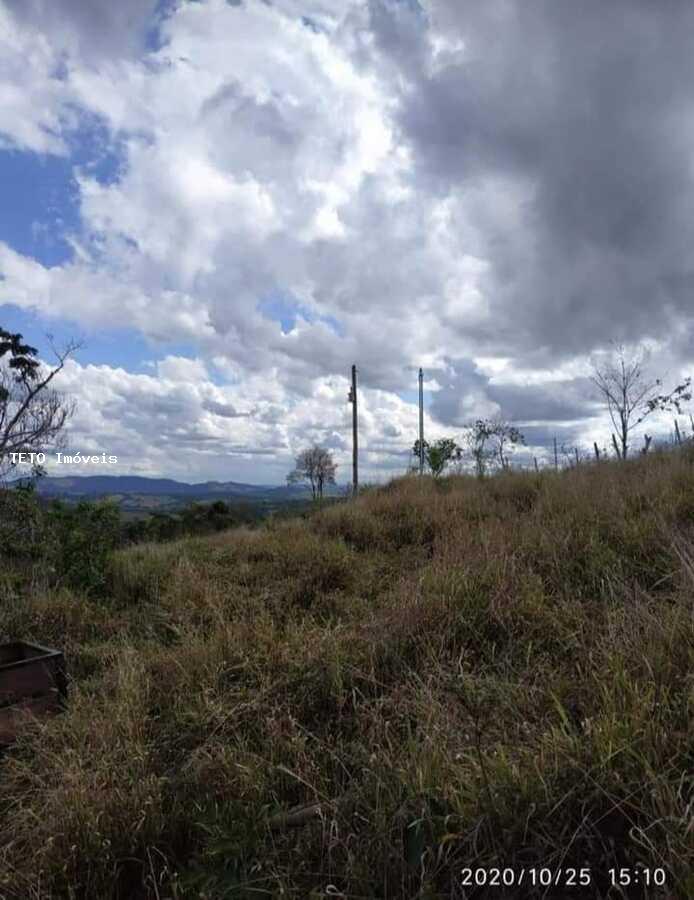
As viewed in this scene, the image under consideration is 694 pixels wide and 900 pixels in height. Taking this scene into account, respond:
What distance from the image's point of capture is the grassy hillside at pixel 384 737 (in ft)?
5.55

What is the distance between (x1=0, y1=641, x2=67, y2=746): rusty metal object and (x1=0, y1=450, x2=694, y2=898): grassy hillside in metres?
0.16

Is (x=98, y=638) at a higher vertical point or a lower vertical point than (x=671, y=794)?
lower

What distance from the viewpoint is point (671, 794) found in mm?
1572

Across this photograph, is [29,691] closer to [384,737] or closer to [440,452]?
[384,737]

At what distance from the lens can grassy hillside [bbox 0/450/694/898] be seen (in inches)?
66.6

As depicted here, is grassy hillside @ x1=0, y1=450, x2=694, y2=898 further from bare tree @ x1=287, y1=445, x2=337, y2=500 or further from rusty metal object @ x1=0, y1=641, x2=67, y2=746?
bare tree @ x1=287, y1=445, x2=337, y2=500

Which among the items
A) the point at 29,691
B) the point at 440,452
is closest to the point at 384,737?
the point at 29,691

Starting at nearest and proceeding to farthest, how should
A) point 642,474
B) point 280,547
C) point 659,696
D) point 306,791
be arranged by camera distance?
point 659,696, point 306,791, point 280,547, point 642,474

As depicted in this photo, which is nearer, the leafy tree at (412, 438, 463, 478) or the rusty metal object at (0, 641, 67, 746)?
the rusty metal object at (0, 641, 67, 746)

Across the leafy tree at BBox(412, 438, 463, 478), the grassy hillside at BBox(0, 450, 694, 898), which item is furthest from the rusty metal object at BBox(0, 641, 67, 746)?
the leafy tree at BBox(412, 438, 463, 478)

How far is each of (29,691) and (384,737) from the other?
2.17 metres

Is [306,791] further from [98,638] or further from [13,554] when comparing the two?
[13,554]

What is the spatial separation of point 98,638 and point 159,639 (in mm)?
700

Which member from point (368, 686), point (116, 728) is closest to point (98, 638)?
point (116, 728)
